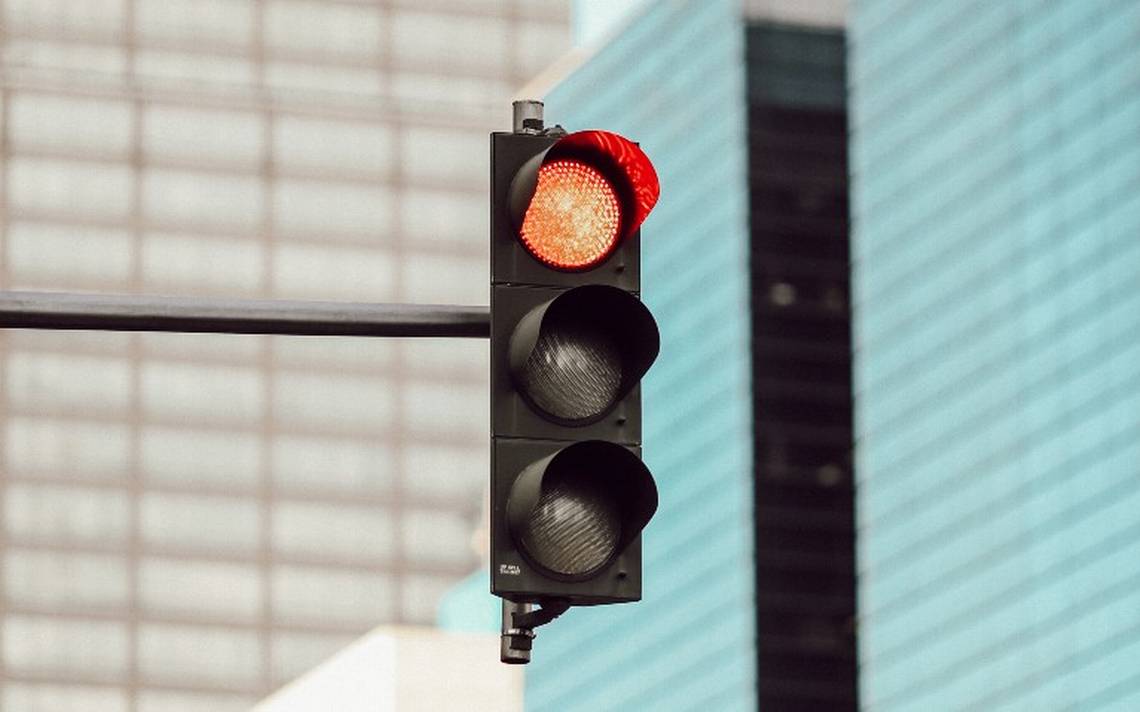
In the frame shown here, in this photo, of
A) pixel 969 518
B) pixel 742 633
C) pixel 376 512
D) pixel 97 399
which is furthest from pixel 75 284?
pixel 969 518

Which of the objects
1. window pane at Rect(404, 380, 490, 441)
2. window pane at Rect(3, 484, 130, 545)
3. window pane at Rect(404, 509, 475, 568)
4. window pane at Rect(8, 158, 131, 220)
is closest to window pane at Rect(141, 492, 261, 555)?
window pane at Rect(3, 484, 130, 545)

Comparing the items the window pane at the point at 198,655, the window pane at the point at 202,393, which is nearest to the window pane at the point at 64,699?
the window pane at the point at 198,655

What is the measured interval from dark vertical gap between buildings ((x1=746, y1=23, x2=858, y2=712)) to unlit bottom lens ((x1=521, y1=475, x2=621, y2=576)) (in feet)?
484

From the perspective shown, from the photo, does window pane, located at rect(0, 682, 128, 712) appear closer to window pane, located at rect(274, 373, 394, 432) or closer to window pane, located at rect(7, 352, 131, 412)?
window pane, located at rect(7, 352, 131, 412)

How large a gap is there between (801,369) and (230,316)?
15703 cm

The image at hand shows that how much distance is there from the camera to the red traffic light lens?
7.37 meters

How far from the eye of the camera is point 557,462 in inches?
283

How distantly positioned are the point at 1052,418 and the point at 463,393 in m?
70.4

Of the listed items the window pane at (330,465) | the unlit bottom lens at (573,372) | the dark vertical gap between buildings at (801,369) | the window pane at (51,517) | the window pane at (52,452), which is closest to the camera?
the unlit bottom lens at (573,372)

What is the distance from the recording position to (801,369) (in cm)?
16438

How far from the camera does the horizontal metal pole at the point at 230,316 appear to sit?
788 centimetres

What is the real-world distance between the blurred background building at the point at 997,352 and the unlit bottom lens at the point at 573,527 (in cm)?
11594

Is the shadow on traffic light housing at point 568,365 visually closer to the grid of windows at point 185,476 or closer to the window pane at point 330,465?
the grid of windows at point 185,476

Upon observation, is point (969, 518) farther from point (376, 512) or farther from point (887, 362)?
point (376, 512)
